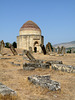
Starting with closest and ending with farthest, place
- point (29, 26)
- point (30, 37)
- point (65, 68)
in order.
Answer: point (65, 68)
point (30, 37)
point (29, 26)

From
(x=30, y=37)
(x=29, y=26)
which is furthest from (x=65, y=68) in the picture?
(x=29, y=26)

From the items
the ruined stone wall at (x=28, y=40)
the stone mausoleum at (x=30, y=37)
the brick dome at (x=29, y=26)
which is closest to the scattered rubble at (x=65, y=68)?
the stone mausoleum at (x=30, y=37)

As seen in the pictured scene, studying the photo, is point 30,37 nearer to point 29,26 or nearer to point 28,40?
point 28,40

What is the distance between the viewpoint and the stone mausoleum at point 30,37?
4022cm

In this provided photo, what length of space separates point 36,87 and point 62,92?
975mm

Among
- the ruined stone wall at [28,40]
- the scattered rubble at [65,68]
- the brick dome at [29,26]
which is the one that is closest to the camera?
the scattered rubble at [65,68]

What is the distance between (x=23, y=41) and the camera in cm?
4038

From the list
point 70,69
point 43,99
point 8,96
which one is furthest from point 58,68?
point 8,96

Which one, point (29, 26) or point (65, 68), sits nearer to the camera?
point (65, 68)

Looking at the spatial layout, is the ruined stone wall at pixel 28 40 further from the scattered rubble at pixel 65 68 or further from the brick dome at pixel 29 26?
the scattered rubble at pixel 65 68

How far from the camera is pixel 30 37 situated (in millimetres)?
40156

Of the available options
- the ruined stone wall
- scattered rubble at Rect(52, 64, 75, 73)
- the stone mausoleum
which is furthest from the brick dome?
scattered rubble at Rect(52, 64, 75, 73)

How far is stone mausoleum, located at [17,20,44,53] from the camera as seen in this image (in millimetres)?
40219

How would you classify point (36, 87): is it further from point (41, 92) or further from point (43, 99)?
point (43, 99)
